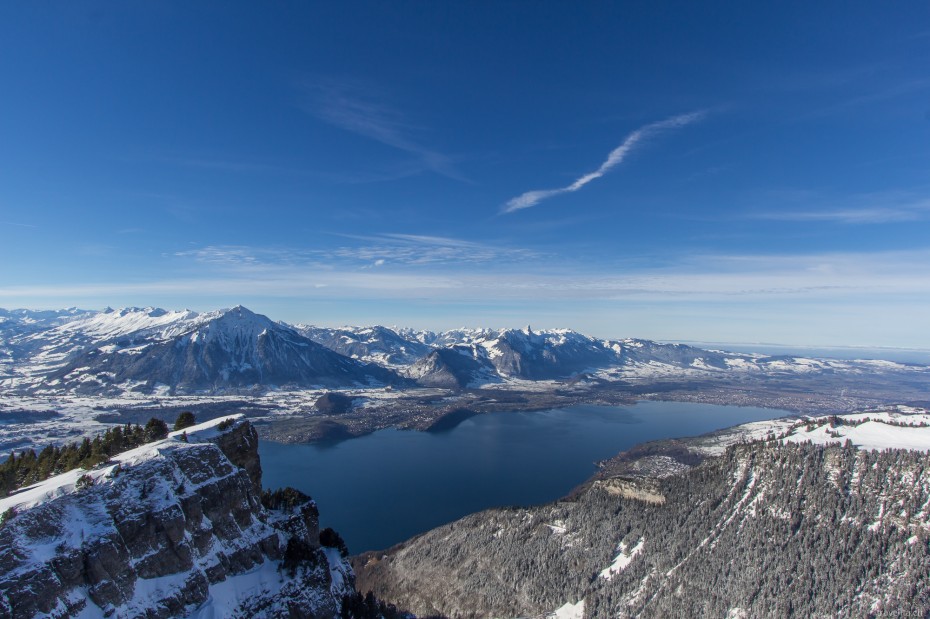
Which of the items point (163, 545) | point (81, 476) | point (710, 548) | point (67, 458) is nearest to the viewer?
point (81, 476)

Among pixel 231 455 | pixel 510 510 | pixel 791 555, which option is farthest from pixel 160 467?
pixel 791 555

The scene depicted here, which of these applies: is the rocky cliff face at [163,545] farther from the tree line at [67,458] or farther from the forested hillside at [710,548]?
the forested hillside at [710,548]

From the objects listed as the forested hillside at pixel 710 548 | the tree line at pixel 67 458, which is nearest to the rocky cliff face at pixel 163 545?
the tree line at pixel 67 458

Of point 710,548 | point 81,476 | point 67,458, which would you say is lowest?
point 710,548

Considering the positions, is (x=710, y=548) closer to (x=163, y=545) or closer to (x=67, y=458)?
(x=163, y=545)

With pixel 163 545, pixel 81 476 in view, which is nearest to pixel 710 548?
pixel 163 545

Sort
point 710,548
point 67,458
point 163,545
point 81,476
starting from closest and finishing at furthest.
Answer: point 81,476 → point 163,545 → point 67,458 → point 710,548

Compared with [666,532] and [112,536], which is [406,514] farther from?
[112,536]

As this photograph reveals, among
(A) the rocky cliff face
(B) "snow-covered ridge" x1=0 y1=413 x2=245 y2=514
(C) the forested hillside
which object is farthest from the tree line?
(C) the forested hillside

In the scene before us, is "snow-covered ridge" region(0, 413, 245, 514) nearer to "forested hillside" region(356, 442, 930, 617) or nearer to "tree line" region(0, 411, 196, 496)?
"tree line" region(0, 411, 196, 496)
